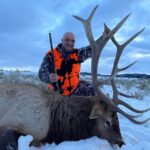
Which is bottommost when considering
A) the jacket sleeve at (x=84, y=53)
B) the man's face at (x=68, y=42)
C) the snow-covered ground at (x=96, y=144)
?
the snow-covered ground at (x=96, y=144)

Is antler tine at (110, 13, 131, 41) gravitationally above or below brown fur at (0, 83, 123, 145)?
above

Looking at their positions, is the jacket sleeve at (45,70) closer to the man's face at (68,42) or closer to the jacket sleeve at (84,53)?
the man's face at (68,42)

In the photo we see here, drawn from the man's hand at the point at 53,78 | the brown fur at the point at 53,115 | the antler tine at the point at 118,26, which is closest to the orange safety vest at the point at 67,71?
the man's hand at the point at 53,78

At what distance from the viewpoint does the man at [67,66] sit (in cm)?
894

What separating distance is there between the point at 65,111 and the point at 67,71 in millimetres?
2083

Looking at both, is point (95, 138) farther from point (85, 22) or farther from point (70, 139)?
point (85, 22)

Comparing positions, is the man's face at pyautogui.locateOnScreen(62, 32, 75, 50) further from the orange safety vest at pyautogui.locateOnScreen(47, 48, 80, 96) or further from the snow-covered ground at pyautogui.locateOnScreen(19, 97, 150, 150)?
the snow-covered ground at pyautogui.locateOnScreen(19, 97, 150, 150)

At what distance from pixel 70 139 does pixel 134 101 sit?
5.90 meters

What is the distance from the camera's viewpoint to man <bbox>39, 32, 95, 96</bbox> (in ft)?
29.3

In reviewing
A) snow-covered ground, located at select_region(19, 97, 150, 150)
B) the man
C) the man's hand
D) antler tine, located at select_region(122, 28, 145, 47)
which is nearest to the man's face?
the man

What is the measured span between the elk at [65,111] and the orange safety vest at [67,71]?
166 cm

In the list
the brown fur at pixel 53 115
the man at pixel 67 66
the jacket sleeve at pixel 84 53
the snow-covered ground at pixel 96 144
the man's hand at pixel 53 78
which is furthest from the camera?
the jacket sleeve at pixel 84 53

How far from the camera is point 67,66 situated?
30.2 feet

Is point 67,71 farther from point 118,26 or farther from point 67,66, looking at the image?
point 118,26
